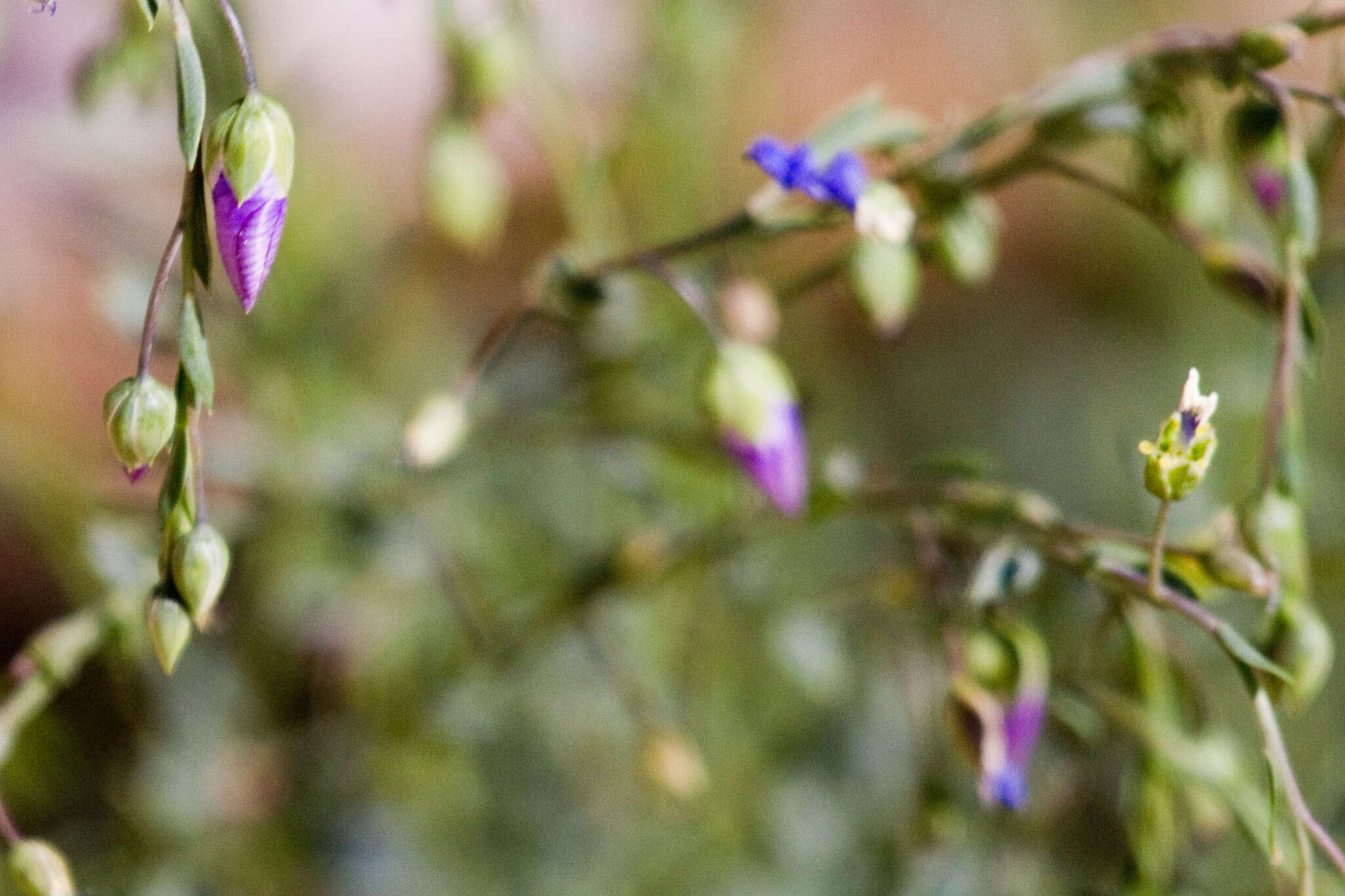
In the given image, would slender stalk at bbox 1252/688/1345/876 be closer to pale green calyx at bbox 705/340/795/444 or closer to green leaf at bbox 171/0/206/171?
pale green calyx at bbox 705/340/795/444

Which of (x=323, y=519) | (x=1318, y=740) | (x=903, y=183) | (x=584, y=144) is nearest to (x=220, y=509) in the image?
(x=323, y=519)

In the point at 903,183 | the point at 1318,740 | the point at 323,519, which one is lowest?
the point at 1318,740

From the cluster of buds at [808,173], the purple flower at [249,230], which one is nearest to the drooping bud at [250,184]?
the purple flower at [249,230]

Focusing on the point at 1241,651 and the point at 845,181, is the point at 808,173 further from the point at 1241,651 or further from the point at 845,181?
the point at 1241,651

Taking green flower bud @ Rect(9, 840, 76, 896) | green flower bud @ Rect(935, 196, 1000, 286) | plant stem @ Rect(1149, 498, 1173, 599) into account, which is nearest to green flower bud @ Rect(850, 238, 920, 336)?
green flower bud @ Rect(935, 196, 1000, 286)

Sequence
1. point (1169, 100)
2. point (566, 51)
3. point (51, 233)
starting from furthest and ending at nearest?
1. point (566, 51)
2. point (51, 233)
3. point (1169, 100)

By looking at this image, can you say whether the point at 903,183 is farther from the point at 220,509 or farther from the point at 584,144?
the point at 220,509
